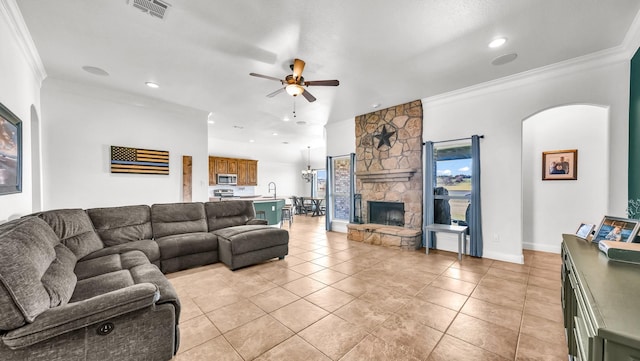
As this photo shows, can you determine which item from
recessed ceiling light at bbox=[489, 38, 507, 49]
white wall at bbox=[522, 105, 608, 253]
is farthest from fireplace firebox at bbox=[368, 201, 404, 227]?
recessed ceiling light at bbox=[489, 38, 507, 49]

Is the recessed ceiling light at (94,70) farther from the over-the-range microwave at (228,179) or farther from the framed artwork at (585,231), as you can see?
the framed artwork at (585,231)

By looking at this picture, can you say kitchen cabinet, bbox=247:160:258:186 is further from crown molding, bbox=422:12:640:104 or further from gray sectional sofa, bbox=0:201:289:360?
crown molding, bbox=422:12:640:104

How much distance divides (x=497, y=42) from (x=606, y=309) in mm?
2944

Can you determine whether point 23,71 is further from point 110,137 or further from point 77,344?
point 77,344

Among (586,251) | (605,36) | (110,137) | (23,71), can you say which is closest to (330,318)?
(586,251)

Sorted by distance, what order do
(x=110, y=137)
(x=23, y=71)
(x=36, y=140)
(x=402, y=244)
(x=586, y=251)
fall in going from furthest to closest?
(x=402, y=244)
(x=110, y=137)
(x=36, y=140)
(x=23, y=71)
(x=586, y=251)

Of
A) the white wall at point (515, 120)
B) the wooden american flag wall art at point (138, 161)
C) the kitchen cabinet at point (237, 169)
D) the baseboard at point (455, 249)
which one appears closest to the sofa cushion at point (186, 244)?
the wooden american flag wall art at point (138, 161)

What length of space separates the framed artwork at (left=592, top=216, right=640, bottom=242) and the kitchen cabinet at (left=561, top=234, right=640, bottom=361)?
0.39m

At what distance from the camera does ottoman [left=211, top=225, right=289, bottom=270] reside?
3494 mm

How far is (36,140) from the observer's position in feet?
12.1

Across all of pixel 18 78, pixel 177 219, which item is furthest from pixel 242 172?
pixel 18 78

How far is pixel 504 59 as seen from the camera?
3.19 meters

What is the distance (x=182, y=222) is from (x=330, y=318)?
291 cm

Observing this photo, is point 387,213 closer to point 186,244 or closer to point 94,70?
point 186,244
